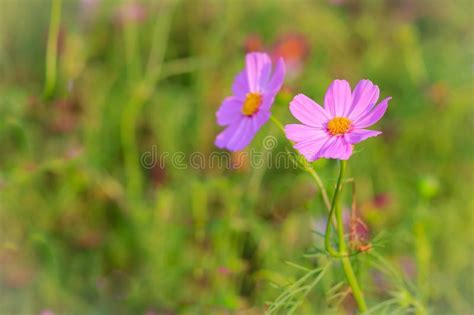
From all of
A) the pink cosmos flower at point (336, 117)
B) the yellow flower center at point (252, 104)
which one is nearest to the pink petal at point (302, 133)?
the pink cosmos flower at point (336, 117)

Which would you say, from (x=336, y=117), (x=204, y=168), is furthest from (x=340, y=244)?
(x=204, y=168)

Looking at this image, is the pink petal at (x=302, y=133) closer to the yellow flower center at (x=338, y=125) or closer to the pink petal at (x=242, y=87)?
the yellow flower center at (x=338, y=125)

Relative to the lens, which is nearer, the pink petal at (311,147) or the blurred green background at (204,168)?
the pink petal at (311,147)

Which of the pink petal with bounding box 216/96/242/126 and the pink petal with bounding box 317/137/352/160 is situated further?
the pink petal with bounding box 216/96/242/126

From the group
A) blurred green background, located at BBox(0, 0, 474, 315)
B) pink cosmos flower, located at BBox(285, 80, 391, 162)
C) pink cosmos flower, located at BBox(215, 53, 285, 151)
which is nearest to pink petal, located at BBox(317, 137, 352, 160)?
pink cosmos flower, located at BBox(285, 80, 391, 162)

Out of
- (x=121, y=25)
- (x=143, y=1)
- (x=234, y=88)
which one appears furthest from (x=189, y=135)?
(x=234, y=88)

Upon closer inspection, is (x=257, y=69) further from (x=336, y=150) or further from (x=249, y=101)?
(x=336, y=150)

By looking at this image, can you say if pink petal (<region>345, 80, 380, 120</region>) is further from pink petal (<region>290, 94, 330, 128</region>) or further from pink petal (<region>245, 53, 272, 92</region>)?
pink petal (<region>245, 53, 272, 92</region>)
